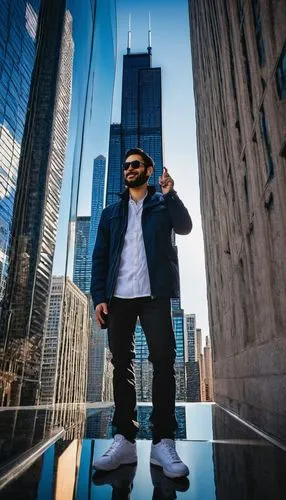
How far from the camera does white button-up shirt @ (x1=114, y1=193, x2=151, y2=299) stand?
1858 mm

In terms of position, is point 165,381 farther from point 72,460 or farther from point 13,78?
point 13,78

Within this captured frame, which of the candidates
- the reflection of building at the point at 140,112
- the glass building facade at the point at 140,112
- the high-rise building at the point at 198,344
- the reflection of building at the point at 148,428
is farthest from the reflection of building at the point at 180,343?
the reflection of building at the point at 148,428

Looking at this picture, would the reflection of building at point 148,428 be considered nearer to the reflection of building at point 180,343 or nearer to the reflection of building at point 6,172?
the reflection of building at point 6,172

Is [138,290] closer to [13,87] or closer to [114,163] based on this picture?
[13,87]

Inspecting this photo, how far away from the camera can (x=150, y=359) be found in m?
1.78

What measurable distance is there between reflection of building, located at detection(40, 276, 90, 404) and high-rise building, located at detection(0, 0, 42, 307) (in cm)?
468

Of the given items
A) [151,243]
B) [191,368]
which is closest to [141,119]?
[151,243]

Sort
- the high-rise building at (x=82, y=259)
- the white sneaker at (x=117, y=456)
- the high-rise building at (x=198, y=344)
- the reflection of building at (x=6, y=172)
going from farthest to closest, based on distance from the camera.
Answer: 1. the high-rise building at (x=198, y=344)
2. the high-rise building at (x=82, y=259)
3. the reflection of building at (x=6, y=172)
4. the white sneaker at (x=117, y=456)

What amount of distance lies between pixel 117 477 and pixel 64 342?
4621 cm

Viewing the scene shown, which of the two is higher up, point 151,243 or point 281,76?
point 281,76

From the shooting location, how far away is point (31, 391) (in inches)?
311

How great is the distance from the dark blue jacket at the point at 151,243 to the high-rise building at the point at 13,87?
10367mm

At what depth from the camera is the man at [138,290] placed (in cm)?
166


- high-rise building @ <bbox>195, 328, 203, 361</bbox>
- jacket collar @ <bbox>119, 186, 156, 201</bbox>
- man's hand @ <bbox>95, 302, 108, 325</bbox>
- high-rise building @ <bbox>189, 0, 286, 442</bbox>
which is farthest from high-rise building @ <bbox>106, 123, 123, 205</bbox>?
high-rise building @ <bbox>195, 328, 203, 361</bbox>
